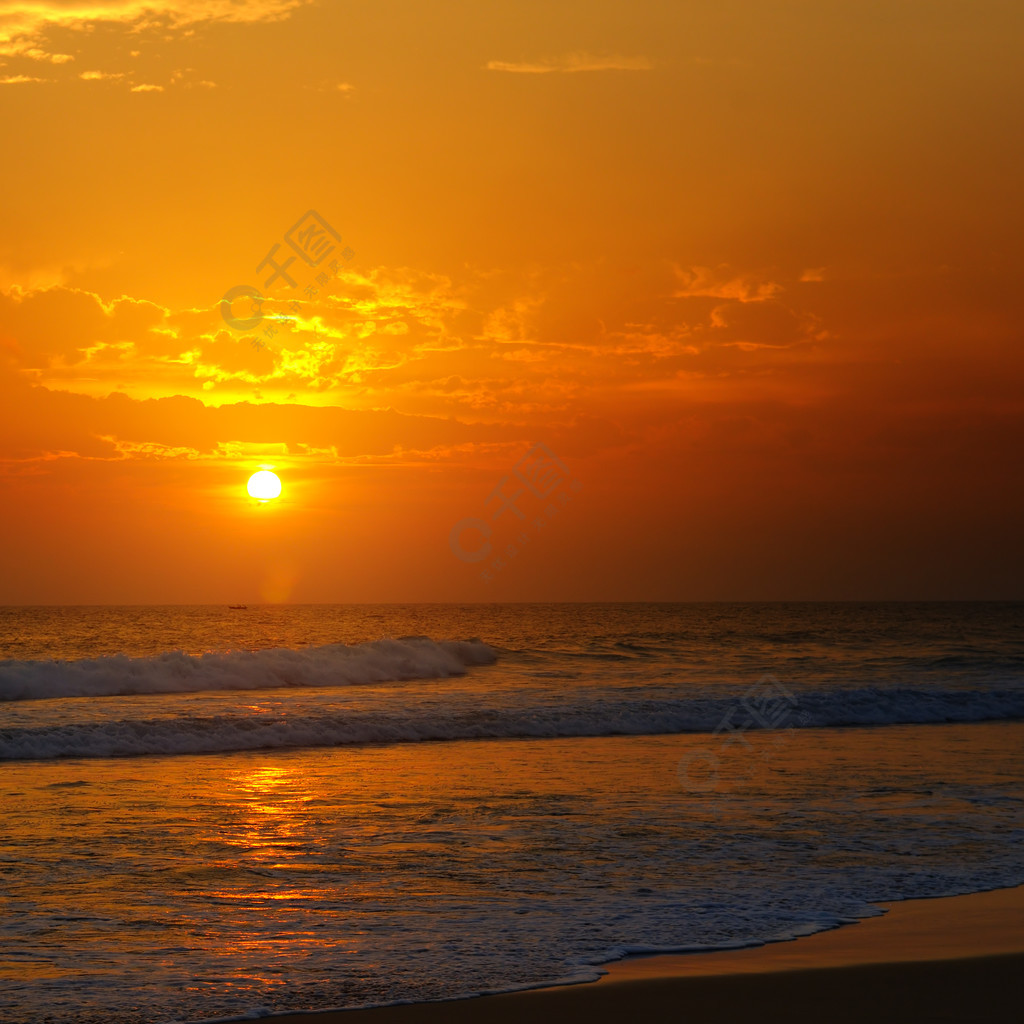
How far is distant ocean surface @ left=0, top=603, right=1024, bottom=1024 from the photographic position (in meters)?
8.26

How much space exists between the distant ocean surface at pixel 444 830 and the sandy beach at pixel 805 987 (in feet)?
1.06

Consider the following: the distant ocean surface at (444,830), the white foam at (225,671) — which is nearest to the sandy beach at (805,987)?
the distant ocean surface at (444,830)

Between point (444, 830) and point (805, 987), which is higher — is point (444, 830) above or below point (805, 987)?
below

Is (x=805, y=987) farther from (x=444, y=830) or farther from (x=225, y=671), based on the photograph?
(x=225, y=671)

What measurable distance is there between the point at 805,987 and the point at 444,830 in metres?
6.23

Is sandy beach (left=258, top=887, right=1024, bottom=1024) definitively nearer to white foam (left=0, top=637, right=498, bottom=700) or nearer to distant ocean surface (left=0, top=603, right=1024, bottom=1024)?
distant ocean surface (left=0, top=603, right=1024, bottom=1024)

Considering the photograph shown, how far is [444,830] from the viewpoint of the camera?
13117 mm

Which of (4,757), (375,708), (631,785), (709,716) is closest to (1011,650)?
(709,716)

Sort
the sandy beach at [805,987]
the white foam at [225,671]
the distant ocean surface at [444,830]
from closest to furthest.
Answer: the sandy beach at [805,987] < the distant ocean surface at [444,830] < the white foam at [225,671]

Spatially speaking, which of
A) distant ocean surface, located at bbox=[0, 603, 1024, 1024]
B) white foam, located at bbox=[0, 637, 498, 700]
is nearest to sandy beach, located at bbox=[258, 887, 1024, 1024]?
distant ocean surface, located at bbox=[0, 603, 1024, 1024]

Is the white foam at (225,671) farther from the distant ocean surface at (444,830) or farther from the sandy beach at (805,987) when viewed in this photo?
the sandy beach at (805,987)

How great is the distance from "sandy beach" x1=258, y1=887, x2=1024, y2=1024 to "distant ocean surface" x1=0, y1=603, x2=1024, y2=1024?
0.32 meters

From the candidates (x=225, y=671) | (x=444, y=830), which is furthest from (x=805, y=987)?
(x=225, y=671)

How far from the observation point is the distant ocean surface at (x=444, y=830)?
325 inches
